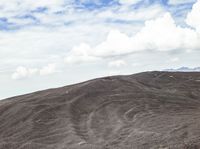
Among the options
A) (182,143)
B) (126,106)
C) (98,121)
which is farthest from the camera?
(126,106)

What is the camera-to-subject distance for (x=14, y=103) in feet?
207

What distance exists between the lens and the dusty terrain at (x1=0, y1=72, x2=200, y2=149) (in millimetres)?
37938

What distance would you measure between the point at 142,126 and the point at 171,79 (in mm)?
41294

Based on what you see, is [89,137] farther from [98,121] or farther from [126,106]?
[126,106]

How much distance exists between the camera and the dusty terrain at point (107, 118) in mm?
37938

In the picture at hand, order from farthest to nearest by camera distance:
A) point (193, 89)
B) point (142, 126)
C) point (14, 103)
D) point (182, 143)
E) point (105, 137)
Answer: point (193, 89) < point (14, 103) < point (142, 126) < point (105, 137) < point (182, 143)

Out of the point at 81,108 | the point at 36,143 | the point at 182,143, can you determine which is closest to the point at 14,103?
the point at 81,108

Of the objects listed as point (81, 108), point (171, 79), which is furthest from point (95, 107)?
point (171, 79)

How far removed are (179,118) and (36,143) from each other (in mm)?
16188

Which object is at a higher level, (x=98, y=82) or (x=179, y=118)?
(x=98, y=82)

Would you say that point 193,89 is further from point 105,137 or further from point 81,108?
point 105,137

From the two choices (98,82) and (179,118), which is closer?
(179,118)

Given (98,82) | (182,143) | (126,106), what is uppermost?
(98,82)

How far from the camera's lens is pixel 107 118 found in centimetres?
4994
